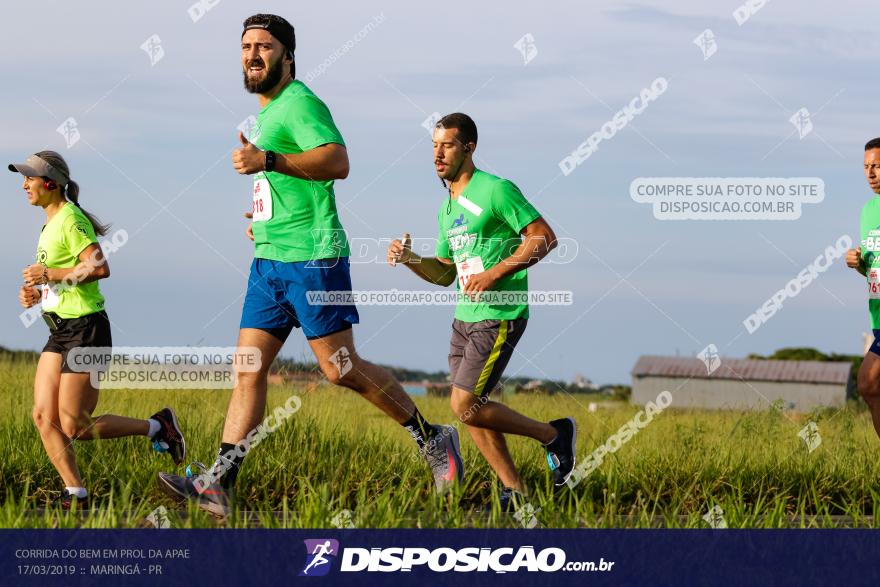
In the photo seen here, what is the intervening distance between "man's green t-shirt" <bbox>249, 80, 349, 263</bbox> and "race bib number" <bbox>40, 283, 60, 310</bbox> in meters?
1.48

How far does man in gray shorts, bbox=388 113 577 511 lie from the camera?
6.76 m

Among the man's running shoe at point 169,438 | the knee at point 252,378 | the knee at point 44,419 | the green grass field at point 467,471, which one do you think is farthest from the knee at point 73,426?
the knee at point 252,378

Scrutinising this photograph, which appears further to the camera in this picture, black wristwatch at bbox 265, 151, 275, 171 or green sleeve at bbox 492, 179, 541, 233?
green sleeve at bbox 492, 179, 541, 233

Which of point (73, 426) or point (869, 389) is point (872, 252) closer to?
point (869, 389)

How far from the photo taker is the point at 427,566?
508 centimetres

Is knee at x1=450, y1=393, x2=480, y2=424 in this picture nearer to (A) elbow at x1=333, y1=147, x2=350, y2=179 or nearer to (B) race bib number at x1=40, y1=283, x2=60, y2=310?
(A) elbow at x1=333, y1=147, x2=350, y2=179

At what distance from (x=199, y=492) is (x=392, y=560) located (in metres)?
1.81

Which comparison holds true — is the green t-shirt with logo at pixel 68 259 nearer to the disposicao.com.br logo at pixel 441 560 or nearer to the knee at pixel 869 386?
Result: the disposicao.com.br logo at pixel 441 560

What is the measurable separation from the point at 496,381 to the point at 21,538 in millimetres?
2809

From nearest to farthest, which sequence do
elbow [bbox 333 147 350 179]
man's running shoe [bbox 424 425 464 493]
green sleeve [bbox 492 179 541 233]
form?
elbow [bbox 333 147 350 179], green sleeve [bbox 492 179 541 233], man's running shoe [bbox 424 425 464 493]

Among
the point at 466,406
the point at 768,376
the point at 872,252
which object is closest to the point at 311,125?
the point at 466,406

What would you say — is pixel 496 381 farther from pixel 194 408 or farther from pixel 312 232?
pixel 194 408

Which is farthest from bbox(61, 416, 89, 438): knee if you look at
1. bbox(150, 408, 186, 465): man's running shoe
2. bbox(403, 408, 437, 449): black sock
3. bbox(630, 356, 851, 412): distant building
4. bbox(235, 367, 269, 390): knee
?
bbox(630, 356, 851, 412): distant building

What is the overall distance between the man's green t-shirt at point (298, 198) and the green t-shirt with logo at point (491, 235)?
0.77 meters
